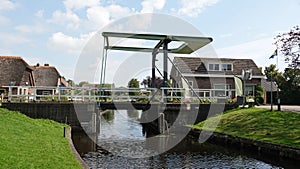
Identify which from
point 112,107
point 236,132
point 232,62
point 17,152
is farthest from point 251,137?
point 232,62

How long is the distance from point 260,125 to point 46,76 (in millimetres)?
40460

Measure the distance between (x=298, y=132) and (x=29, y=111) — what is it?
14.9m

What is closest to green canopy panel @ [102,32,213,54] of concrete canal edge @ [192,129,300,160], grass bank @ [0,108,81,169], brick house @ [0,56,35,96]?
concrete canal edge @ [192,129,300,160]

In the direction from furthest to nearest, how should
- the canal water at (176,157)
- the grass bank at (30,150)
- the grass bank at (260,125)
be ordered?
the grass bank at (260,125)
the canal water at (176,157)
the grass bank at (30,150)

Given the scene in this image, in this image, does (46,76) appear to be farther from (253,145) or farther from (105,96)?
(253,145)

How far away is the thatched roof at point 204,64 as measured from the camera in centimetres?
3406

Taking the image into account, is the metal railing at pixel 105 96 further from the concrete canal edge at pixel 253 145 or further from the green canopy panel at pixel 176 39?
the concrete canal edge at pixel 253 145

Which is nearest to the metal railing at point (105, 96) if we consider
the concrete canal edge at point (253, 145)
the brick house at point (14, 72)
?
the concrete canal edge at point (253, 145)

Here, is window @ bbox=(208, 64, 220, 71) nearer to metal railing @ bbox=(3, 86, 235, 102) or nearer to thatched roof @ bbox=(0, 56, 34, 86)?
metal railing @ bbox=(3, 86, 235, 102)

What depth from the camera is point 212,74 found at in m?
34.2

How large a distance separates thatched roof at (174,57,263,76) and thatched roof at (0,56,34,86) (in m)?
19.8

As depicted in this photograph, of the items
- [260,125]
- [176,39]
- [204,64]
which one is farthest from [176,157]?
[204,64]

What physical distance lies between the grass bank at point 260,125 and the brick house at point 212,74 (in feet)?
40.0

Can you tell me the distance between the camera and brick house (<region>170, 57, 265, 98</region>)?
3344cm
